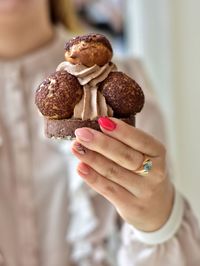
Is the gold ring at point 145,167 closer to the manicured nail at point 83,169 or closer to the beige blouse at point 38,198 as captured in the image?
the manicured nail at point 83,169

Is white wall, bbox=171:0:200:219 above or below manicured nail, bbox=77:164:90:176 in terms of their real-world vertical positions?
below

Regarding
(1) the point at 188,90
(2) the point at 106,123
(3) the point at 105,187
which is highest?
(2) the point at 106,123

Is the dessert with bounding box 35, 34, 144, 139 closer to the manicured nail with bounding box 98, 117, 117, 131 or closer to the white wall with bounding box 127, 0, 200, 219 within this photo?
the manicured nail with bounding box 98, 117, 117, 131

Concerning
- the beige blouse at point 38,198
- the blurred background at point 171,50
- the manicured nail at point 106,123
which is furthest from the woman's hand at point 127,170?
the blurred background at point 171,50

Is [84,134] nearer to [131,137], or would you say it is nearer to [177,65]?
[131,137]

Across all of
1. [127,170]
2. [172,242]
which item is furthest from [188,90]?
[127,170]

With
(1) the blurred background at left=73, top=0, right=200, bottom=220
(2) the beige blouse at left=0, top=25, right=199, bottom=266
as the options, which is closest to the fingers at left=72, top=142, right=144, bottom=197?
(2) the beige blouse at left=0, top=25, right=199, bottom=266
